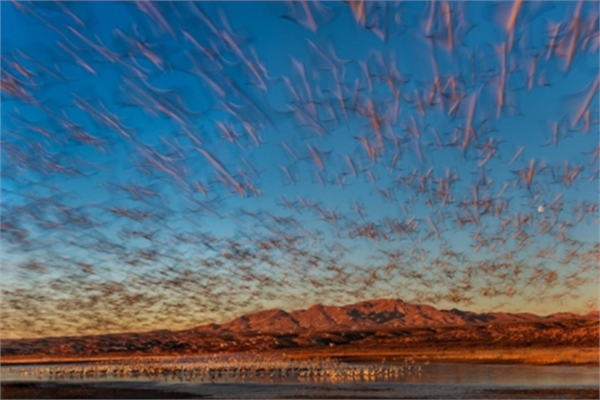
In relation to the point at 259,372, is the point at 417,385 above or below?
above

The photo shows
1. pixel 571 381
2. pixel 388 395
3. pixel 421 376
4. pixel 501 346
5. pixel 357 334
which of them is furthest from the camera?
pixel 357 334

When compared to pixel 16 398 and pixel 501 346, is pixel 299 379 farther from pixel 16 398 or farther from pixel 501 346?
pixel 501 346

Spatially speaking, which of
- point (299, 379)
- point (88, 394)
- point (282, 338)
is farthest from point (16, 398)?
point (282, 338)

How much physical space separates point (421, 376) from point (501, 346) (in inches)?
2020

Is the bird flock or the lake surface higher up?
the lake surface

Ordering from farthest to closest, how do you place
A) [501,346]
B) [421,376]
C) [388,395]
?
[501,346]
[421,376]
[388,395]

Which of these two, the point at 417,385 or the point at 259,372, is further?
the point at 259,372

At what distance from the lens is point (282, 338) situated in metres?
141

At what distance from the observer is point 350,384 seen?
4488cm

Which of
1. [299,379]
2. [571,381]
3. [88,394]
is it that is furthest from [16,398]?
[571,381]

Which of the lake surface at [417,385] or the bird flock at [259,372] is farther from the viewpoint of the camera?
the bird flock at [259,372]

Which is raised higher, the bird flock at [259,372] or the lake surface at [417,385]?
the lake surface at [417,385]

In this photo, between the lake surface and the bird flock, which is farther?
the bird flock

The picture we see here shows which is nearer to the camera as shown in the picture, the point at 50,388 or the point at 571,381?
the point at 571,381
